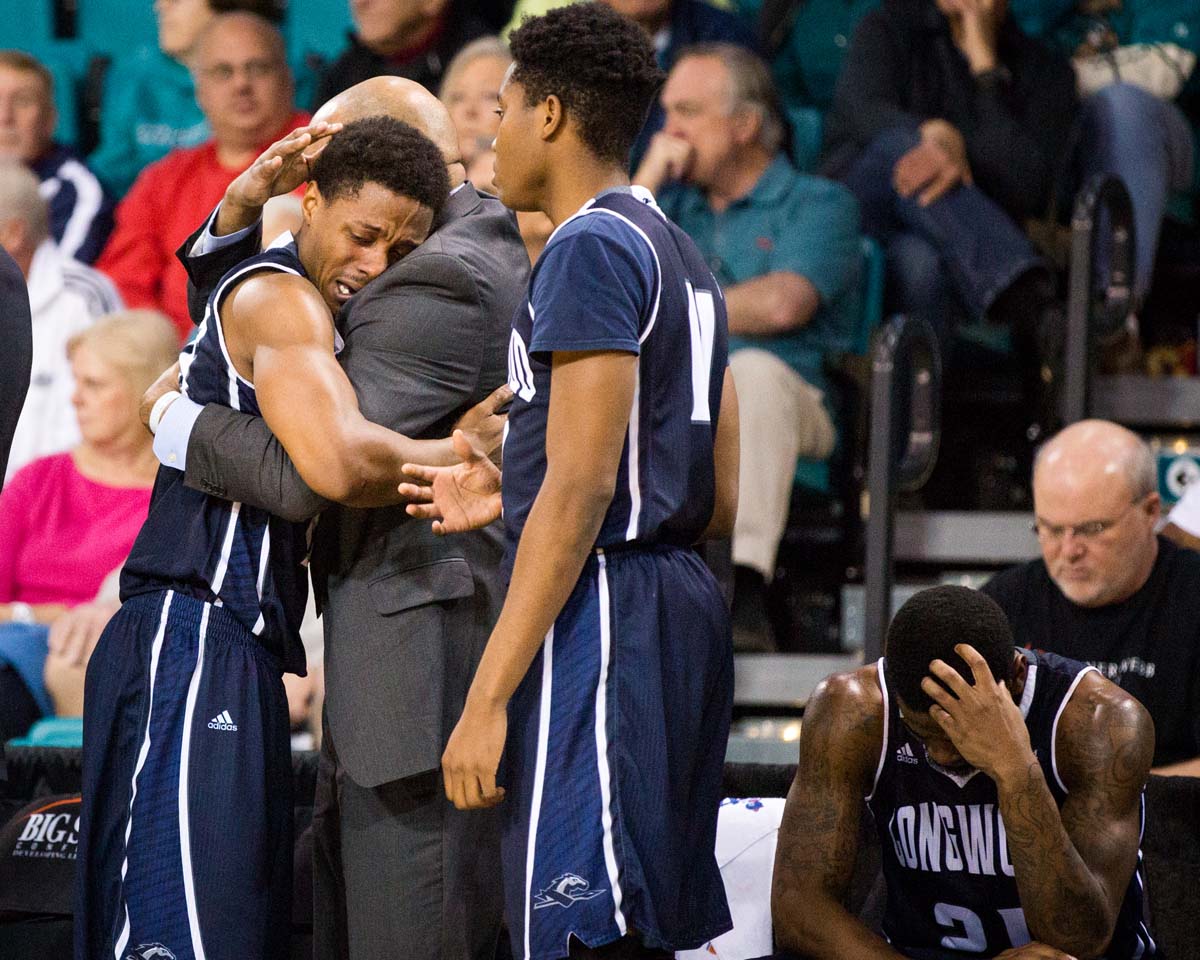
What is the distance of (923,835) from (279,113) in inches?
156

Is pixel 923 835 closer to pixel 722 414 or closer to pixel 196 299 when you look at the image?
pixel 722 414

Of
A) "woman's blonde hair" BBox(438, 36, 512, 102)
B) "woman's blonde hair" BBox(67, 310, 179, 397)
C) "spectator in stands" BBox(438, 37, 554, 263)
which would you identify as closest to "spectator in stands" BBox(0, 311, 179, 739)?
"woman's blonde hair" BBox(67, 310, 179, 397)

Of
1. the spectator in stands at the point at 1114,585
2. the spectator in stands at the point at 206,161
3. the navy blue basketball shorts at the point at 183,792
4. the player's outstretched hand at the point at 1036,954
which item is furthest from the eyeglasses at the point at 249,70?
the player's outstretched hand at the point at 1036,954

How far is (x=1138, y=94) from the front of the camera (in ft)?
18.4

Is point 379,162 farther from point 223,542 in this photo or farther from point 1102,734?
point 1102,734

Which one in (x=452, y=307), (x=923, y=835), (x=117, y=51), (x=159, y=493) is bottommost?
(x=923, y=835)

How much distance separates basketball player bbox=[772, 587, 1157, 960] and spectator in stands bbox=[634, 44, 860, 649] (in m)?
1.80

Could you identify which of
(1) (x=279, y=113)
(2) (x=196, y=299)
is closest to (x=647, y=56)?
(2) (x=196, y=299)

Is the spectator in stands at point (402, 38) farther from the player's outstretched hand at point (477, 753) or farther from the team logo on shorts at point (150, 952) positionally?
the player's outstretched hand at point (477, 753)

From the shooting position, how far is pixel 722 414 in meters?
2.46

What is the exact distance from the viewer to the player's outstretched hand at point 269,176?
2.60 metres

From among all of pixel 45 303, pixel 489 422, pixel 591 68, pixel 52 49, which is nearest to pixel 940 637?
pixel 489 422

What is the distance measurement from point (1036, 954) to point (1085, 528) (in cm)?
145

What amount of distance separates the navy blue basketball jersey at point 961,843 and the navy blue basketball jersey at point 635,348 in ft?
2.75
